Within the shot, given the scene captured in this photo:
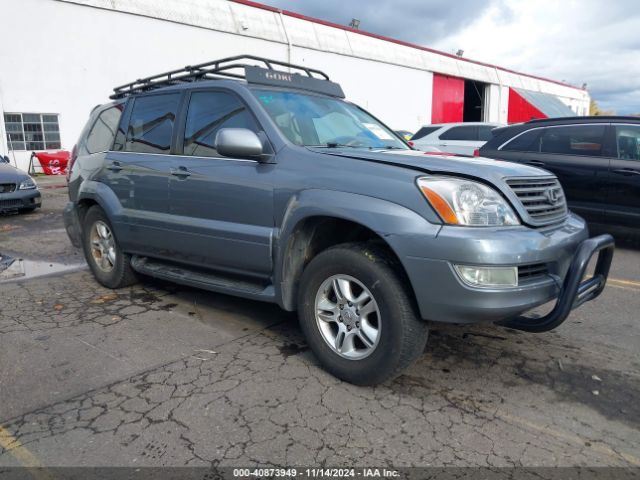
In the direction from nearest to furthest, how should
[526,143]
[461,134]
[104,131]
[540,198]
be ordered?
[540,198], [104,131], [526,143], [461,134]

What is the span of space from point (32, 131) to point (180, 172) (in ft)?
49.2

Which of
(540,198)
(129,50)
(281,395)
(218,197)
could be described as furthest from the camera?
(129,50)

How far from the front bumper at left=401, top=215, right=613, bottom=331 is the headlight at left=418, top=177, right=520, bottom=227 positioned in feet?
0.20

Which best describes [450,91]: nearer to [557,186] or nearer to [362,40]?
[362,40]

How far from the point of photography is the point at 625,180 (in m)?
6.57

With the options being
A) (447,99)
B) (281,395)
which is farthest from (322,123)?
(447,99)

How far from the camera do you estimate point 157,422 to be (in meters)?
2.81

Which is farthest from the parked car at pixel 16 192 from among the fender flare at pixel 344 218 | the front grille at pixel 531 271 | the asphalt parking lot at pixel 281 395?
the front grille at pixel 531 271

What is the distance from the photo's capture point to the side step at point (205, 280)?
3.67 meters

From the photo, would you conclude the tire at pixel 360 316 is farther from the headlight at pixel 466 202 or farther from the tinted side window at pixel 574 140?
the tinted side window at pixel 574 140

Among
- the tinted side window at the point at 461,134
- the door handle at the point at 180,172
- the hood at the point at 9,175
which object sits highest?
the tinted side window at the point at 461,134

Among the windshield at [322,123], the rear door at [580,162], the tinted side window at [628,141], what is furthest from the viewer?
the rear door at [580,162]

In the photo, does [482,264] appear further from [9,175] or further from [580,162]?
[9,175]

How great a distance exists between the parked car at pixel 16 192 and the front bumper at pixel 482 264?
8849mm
